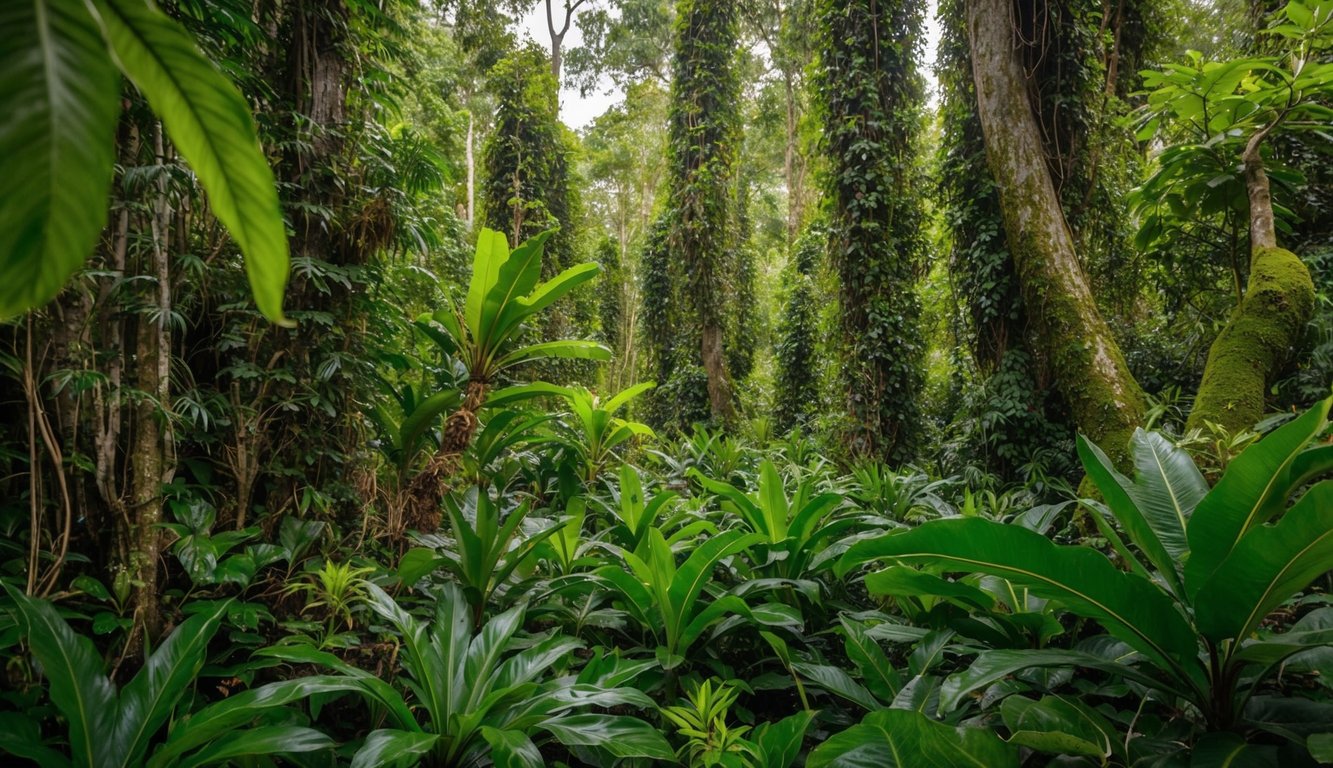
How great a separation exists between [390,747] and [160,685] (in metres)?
0.53

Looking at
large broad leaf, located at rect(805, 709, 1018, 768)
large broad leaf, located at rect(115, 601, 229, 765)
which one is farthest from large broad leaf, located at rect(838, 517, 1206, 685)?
large broad leaf, located at rect(115, 601, 229, 765)

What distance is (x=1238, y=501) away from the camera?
3.76 feet

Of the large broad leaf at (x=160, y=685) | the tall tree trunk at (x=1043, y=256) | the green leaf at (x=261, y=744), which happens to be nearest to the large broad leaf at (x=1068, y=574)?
the green leaf at (x=261, y=744)

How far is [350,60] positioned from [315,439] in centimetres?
135

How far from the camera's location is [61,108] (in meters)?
0.23

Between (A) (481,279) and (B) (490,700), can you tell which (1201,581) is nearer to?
(B) (490,700)

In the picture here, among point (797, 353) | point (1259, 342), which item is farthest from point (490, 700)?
point (797, 353)

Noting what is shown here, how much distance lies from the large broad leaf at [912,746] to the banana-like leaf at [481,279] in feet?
5.76

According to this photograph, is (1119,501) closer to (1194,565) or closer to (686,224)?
(1194,565)

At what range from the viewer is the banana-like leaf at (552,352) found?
2.30 m

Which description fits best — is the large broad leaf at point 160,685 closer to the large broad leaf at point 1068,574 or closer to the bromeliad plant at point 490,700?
the bromeliad plant at point 490,700

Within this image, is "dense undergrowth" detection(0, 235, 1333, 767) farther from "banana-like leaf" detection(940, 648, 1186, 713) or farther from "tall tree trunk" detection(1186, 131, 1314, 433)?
"tall tree trunk" detection(1186, 131, 1314, 433)

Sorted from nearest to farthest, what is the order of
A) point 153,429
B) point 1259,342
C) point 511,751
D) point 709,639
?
point 511,751 < point 153,429 < point 709,639 < point 1259,342

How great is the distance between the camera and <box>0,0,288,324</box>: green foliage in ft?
0.74
